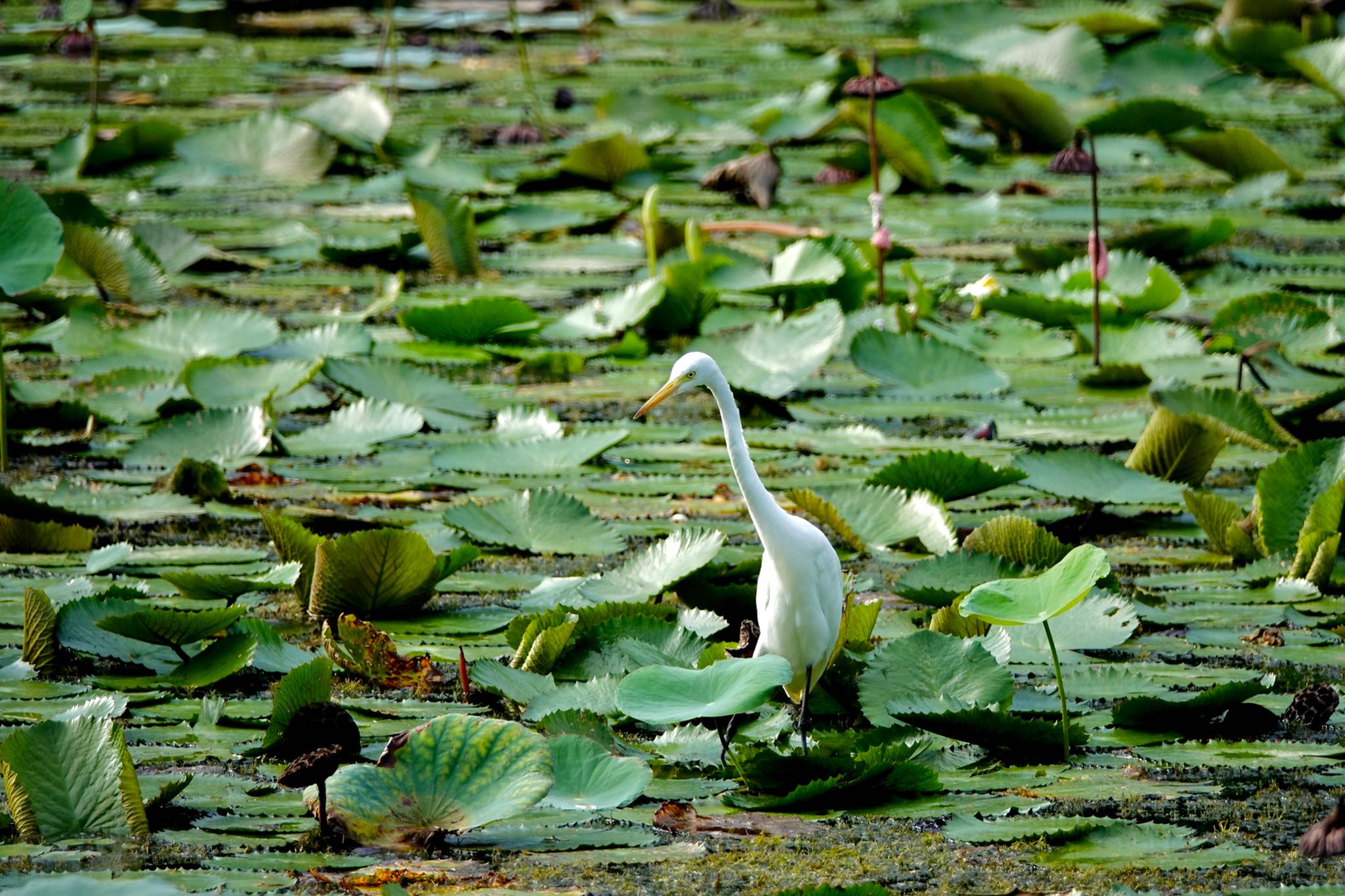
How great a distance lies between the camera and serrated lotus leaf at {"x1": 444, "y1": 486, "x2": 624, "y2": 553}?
9.46 ft

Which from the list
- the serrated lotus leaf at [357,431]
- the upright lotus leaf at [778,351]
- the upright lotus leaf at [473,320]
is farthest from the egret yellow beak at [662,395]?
the upright lotus leaf at [473,320]

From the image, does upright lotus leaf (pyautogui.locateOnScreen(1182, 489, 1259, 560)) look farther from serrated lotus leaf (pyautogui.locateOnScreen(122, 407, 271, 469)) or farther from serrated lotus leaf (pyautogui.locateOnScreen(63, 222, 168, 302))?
serrated lotus leaf (pyautogui.locateOnScreen(63, 222, 168, 302))

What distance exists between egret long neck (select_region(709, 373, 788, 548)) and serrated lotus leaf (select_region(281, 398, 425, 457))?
1150 mm

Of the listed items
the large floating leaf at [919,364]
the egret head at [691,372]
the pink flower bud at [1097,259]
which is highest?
the egret head at [691,372]

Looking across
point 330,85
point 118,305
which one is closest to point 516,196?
point 118,305

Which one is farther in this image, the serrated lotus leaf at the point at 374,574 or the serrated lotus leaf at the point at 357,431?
the serrated lotus leaf at the point at 357,431

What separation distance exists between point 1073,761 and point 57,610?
1.42 meters

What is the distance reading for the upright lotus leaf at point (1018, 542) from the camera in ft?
8.72

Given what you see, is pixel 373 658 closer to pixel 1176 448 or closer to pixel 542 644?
pixel 542 644

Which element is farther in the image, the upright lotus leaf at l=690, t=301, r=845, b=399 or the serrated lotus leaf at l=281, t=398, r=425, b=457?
the upright lotus leaf at l=690, t=301, r=845, b=399

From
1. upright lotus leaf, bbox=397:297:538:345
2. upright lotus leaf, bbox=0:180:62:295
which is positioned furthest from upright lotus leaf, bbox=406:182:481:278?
upright lotus leaf, bbox=0:180:62:295

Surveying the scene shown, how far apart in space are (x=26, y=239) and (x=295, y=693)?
1.52 meters

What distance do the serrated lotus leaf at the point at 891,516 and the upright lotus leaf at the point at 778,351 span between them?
2.17 ft

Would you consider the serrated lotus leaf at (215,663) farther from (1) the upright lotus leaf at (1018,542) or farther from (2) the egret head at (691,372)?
(1) the upright lotus leaf at (1018,542)
